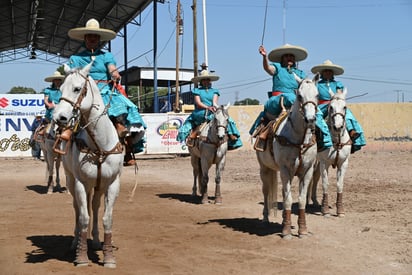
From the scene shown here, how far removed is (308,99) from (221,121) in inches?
168

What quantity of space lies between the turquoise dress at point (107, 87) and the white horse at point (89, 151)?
1.52 feet

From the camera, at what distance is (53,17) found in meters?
36.6

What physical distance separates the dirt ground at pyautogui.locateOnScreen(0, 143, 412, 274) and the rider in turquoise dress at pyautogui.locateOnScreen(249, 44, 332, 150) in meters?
1.78

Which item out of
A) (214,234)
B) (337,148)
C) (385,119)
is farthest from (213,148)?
(385,119)

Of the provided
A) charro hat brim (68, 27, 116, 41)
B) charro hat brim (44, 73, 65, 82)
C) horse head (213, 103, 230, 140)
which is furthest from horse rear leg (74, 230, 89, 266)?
charro hat brim (44, 73, 65, 82)

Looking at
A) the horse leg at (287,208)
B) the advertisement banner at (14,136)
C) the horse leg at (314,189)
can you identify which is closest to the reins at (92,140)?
the horse leg at (287,208)

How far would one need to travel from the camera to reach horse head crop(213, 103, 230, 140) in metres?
11.4

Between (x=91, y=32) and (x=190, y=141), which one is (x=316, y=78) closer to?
(x=91, y=32)

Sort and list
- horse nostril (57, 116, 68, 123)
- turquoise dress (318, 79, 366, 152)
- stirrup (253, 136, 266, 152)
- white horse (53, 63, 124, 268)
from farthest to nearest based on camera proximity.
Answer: turquoise dress (318, 79, 366, 152) < stirrup (253, 136, 266, 152) < white horse (53, 63, 124, 268) < horse nostril (57, 116, 68, 123)

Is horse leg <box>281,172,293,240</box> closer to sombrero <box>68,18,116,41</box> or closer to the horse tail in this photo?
the horse tail

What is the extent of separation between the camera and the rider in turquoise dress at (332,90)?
35.0ft

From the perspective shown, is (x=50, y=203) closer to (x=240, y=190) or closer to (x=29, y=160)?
(x=240, y=190)

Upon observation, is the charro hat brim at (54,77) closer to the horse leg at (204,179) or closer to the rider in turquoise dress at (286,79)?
the horse leg at (204,179)

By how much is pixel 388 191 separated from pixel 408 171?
463 centimetres
